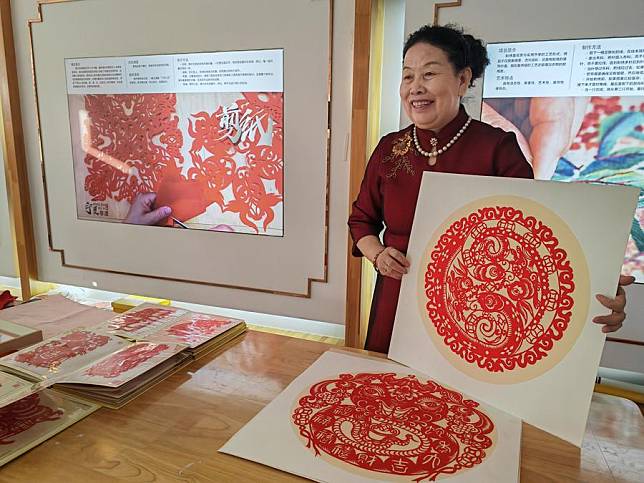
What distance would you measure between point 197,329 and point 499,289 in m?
0.65

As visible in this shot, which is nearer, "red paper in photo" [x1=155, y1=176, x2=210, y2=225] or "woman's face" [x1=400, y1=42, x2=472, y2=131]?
"woman's face" [x1=400, y1=42, x2=472, y2=131]

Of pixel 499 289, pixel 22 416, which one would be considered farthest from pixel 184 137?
pixel 499 289

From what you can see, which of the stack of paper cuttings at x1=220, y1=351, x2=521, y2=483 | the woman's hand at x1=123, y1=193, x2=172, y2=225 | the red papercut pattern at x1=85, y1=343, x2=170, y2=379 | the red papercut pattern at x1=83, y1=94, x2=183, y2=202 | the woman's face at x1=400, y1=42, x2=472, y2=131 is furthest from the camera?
the woman's hand at x1=123, y1=193, x2=172, y2=225

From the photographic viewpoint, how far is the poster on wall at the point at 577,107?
6.14 ft

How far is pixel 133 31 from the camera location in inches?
108

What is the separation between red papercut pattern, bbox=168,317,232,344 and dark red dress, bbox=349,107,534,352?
0.41 metres

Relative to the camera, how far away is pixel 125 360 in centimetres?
90

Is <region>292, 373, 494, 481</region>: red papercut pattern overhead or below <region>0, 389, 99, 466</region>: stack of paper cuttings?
→ overhead

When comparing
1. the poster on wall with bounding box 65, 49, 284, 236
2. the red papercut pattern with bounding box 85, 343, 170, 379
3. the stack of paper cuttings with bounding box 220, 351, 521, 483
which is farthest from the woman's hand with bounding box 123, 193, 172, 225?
the stack of paper cuttings with bounding box 220, 351, 521, 483

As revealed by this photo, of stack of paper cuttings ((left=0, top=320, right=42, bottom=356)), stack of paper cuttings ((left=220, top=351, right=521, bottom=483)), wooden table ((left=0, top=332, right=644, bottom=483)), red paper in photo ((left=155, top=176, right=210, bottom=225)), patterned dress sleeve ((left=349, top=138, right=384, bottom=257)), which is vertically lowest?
wooden table ((left=0, top=332, right=644, bottom=483))

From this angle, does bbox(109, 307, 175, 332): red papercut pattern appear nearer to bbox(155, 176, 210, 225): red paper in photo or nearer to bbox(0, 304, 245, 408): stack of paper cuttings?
bbox(0, 304, 245, 408): stack of paper cuttings

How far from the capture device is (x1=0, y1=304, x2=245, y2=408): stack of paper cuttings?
2.70 feet

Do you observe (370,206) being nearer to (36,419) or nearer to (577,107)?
(36,419)

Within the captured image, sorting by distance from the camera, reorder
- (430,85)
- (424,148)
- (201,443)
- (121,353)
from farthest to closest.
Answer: (424,148) → (430,85) → (121,353) → (201,443)
